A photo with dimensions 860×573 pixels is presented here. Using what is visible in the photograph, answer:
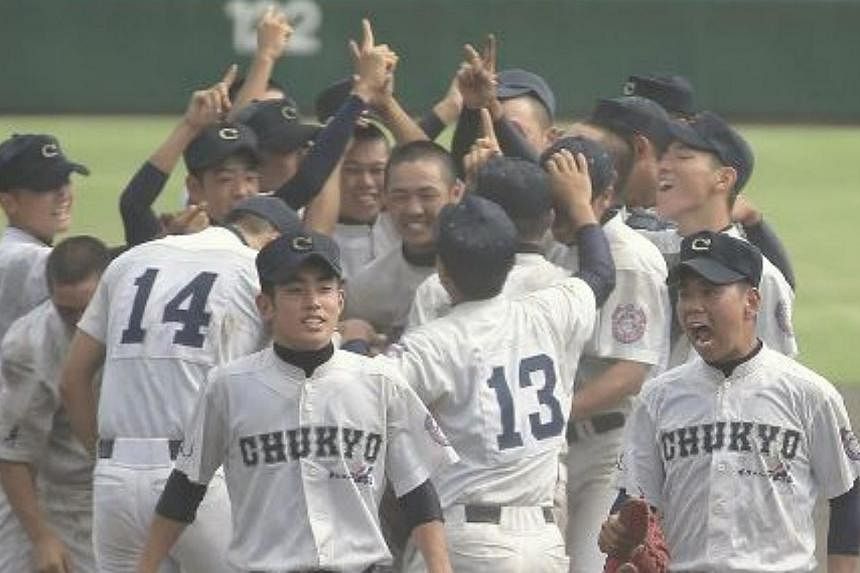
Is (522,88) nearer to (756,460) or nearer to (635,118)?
(635,118)

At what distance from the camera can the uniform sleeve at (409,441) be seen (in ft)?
22.1

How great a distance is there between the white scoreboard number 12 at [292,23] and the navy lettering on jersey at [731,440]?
584 inches

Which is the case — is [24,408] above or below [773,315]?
below

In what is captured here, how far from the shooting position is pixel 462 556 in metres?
7.24

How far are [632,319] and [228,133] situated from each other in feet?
4.76

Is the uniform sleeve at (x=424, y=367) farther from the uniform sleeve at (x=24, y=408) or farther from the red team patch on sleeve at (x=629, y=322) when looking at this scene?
the uniform sleeve at (x=24, y=408)

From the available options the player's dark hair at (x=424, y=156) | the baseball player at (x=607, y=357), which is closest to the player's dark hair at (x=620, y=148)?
the baseball player at (x=607, y=357)

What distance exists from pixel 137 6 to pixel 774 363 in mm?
14840

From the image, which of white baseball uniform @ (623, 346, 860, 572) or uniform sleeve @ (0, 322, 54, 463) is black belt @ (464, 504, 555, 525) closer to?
white baseball uniform @ (623, 346, 860, 572)

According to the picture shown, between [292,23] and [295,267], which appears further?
[292,23]

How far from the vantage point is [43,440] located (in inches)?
329

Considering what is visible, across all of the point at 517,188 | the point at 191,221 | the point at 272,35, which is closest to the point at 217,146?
the point at 191,221

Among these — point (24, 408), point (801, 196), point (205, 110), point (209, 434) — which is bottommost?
point (801, 196)

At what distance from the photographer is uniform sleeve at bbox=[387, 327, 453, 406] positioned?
7219 millimetres
